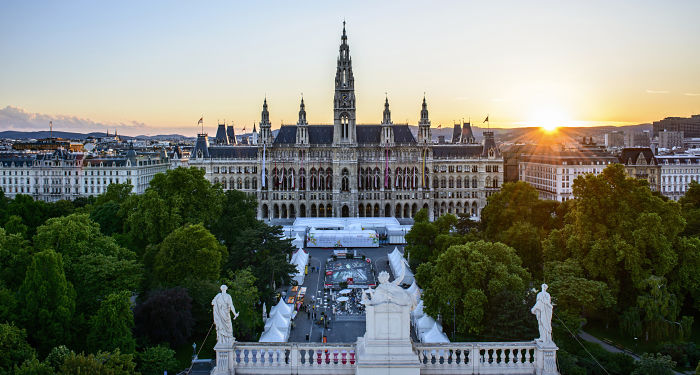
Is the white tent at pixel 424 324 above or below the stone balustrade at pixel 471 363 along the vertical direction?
below

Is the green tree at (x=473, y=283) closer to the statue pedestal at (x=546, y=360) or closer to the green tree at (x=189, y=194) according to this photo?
the statue pedestal at (x=546, y=360)

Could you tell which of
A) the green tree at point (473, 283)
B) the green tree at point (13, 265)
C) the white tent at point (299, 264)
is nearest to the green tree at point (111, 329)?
the green tree at point (13, 265)

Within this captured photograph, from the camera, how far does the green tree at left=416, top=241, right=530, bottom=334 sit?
3544 centimetres

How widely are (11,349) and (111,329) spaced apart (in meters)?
4.97

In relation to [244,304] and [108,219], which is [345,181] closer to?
[108,219]

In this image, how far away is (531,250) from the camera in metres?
49.8

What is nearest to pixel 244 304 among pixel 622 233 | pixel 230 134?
pixel 622 233

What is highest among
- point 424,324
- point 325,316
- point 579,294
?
point 579,294

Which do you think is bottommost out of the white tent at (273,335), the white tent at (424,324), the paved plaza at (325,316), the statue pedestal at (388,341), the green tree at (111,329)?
the paved plaza at (325,316)

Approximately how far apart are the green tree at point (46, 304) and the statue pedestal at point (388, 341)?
2082 centimetres

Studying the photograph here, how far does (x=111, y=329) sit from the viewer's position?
98.9 feet

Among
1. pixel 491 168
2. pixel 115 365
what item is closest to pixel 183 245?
pixel 115 365

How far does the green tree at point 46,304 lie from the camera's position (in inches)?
1157

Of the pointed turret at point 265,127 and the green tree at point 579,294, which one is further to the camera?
the pointed turret at point 265,127
